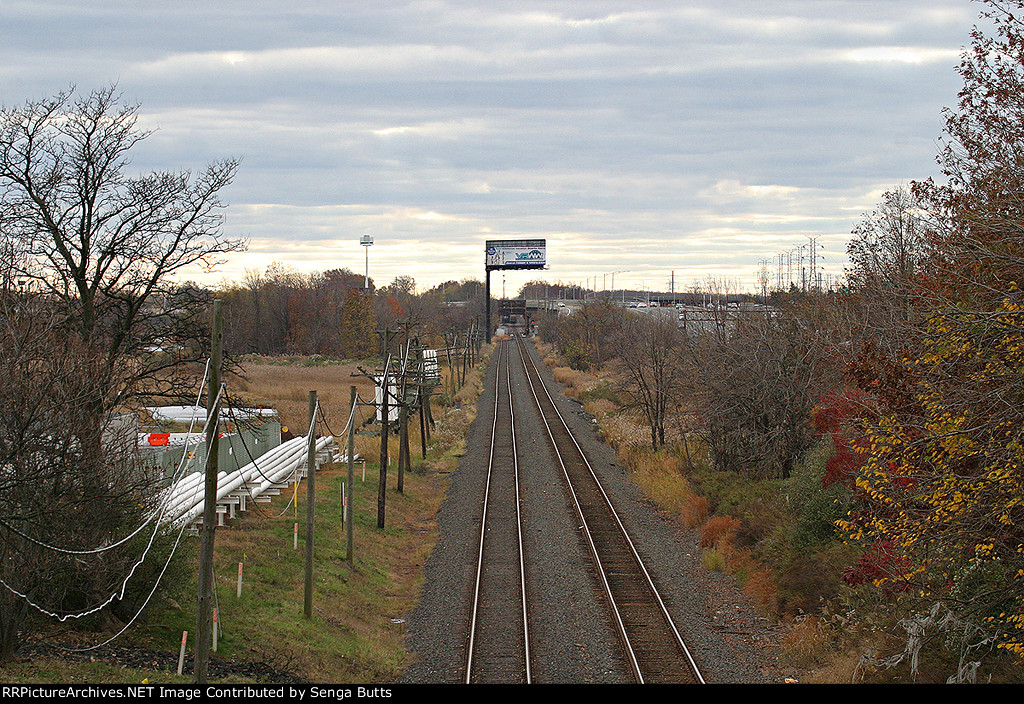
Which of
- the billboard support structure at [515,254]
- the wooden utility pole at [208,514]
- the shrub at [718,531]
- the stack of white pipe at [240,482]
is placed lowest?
the shrub at [718,531]

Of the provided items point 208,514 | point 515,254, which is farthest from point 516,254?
point 208,514

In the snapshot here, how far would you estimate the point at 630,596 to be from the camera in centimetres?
1591

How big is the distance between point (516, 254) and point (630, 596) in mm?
106002

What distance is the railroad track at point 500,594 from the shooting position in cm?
1245

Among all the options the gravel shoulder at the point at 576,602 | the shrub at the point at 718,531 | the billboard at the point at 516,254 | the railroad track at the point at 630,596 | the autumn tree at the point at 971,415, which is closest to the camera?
the autumn tree at the point at 971,415

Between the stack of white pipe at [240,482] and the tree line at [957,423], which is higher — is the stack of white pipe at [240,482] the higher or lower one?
the lower one

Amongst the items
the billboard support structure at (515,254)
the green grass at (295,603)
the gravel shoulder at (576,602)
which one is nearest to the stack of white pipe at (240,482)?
the green grass at (295,603)

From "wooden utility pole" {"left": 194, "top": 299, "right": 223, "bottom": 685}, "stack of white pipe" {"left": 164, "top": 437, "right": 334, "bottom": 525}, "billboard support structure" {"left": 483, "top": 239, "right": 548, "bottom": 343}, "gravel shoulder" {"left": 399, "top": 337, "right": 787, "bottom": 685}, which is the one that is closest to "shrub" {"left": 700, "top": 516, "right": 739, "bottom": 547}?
"gravel shoulder" {"left": 399, "top": 337, "right": 787, "bottom": 685}

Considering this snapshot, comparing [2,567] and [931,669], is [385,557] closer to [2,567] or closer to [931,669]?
[2,567]

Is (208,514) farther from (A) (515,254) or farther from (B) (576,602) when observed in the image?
(A) (515,254)

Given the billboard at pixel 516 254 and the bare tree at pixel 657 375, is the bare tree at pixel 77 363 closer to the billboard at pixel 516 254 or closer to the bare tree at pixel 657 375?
the bare tree at pixel 657 375

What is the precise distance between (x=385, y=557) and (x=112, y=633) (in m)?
8.72

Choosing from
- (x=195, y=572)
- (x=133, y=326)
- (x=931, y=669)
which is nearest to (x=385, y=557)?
(x=195, y=572)

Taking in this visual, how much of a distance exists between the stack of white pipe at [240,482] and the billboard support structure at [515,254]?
296 feet
